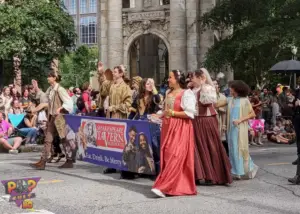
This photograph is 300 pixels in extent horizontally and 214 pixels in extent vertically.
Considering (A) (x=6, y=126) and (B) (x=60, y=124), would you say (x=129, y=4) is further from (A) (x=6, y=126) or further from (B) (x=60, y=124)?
(B) (x=60, y=124)

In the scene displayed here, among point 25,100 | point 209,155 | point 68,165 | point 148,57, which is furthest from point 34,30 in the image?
point 209,155

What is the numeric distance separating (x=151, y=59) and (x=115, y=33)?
575 cm

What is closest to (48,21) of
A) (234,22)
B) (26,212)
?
(234,22)

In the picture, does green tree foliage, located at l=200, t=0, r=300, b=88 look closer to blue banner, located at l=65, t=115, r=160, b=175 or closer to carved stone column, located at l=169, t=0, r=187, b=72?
carved stone column, located at l=169, t=0, r=187, b=72

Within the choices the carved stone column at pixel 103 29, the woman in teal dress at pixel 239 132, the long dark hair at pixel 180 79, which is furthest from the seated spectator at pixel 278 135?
the long dark hair at pixel 180 79

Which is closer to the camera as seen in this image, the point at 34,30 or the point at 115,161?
the point at 115,161

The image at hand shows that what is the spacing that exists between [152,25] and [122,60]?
234 centimetres

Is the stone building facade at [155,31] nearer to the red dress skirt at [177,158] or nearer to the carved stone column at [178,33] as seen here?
the carved stone column at [178,33]

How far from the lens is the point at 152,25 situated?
32.2 meters

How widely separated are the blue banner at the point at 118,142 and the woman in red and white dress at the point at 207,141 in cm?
73

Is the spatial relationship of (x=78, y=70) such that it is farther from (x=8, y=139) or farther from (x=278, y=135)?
(x=8, y=139)

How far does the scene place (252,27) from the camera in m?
24.0

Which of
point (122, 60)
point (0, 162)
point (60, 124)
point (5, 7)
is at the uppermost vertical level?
point (5, 7)

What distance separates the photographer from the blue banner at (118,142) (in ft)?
34.6
